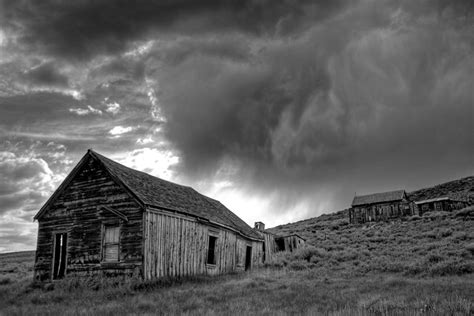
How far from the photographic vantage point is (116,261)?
16.8m

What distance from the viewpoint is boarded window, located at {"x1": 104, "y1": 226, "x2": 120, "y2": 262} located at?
17.0 m

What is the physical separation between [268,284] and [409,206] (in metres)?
40.7

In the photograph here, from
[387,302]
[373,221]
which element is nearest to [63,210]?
[387,302]

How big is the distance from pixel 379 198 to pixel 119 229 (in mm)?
43307

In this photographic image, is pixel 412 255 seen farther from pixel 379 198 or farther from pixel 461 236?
pixel 379 198

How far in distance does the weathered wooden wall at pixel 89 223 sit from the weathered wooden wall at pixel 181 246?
562 millimetres

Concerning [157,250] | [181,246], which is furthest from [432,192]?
[157,250]

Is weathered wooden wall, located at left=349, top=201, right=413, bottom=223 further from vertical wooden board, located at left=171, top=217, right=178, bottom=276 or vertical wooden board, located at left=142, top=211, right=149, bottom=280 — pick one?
vertical wooden board, located at left=142, top=211, right=149, bottom=280

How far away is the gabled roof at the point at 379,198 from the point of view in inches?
2038

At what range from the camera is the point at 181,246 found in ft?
59.9

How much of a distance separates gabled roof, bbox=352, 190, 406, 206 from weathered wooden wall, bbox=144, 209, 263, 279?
35.1 metres

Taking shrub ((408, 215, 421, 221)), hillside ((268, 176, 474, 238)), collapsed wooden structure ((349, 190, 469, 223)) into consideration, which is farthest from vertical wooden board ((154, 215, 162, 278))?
hillside ((268, 176, 474, 238))

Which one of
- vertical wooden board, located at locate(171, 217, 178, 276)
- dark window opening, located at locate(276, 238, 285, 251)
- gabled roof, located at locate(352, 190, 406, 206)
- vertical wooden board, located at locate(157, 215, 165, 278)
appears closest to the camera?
vertical wooden board, located at locate(157, 215, 165, 278)

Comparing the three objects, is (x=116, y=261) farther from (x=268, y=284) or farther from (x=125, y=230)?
(x=268, y=284)
